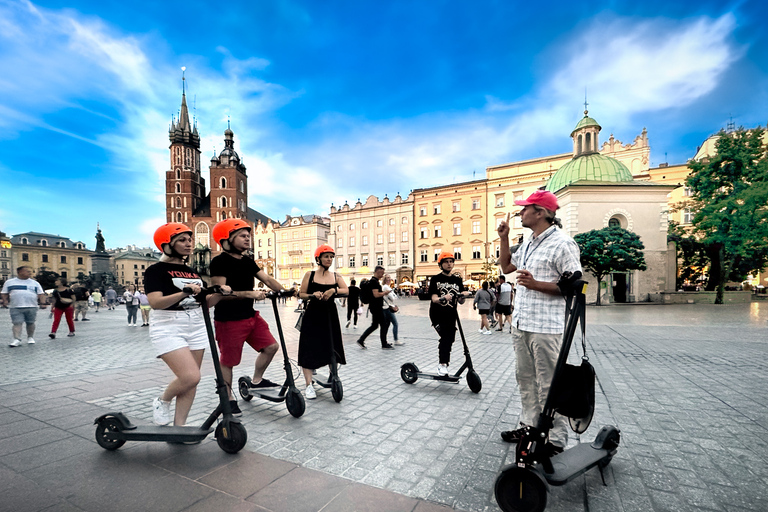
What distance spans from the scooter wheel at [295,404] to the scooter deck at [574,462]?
2502 millimetres

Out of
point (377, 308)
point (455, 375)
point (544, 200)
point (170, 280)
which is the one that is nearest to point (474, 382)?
point (455, 375)

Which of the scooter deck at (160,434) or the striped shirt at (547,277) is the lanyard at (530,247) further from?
the scooter deck at (160,434)

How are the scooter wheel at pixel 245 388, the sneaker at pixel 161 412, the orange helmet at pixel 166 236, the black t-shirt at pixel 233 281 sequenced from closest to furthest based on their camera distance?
the orange helmet at pixel 166 236 → the sneaker at pixel 161 412 → the black t-shirt at pixel 233 281 → the scooter wheel at pixel 245 388

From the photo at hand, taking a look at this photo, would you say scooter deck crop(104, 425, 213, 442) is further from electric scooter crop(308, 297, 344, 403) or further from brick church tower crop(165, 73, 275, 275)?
brick church tower crop(165, 73, 275, 275)

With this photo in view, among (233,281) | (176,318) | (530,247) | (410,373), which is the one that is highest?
(530,247)

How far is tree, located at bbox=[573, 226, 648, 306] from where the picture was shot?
80.0ft

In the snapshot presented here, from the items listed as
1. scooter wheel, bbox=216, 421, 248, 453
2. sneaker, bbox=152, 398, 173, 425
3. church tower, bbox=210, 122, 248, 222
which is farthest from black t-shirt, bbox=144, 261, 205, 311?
church tower, bbox=210, 122, 248, 222

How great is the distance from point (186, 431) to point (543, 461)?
9.26 ft

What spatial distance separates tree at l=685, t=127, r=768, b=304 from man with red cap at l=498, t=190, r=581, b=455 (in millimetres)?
31517

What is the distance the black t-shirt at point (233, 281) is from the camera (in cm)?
378

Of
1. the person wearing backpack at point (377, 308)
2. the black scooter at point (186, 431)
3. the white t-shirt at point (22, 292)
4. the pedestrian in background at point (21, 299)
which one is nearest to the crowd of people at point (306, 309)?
the black scooter at point (186, 431)

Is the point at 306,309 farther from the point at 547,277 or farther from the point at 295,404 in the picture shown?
the point at 547,277

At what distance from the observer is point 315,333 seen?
4598 millimetres

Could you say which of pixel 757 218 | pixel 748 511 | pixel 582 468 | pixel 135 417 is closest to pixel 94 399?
pixel 135 417
